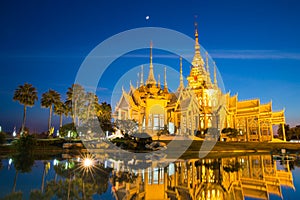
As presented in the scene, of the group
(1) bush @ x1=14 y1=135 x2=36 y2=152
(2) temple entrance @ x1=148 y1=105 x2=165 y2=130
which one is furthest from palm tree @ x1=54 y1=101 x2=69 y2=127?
(1) bush @ x1=14 y1=135 x2=36 y2=152

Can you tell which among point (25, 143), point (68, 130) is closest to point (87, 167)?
point (25, 143)

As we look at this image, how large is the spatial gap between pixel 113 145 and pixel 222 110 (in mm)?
24349

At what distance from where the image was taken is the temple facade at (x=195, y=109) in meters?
34.6

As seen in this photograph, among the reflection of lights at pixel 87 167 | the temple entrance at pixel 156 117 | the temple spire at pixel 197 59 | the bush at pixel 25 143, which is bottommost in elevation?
the reflection of lights at pixel 87 167

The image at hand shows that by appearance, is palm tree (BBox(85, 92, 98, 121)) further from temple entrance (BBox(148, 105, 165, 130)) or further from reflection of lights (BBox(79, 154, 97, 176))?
reflection of lights (BBox(79, 154, 97, 176))

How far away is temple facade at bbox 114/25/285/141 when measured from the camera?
3462cm

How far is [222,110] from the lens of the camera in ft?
136

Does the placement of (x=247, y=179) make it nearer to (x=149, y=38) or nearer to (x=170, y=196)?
(x=170, y=196)

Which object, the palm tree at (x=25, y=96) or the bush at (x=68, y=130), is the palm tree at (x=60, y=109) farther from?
the bush at (x=68, y=130)

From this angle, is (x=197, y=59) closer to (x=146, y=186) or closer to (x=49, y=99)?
(x=49, y=99)

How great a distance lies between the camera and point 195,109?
1469 inches

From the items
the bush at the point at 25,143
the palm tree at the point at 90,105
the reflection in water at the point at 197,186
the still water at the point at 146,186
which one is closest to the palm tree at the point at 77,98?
the palm tree at the point at 90,105

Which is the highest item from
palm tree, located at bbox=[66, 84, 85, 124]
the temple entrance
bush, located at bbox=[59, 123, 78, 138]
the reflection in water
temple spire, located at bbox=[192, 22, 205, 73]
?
temple spire, located at bbox=[192, 22, 205, 73]

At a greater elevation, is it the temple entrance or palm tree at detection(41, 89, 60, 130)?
palm tree at detection(41, 89, 60, 130)
